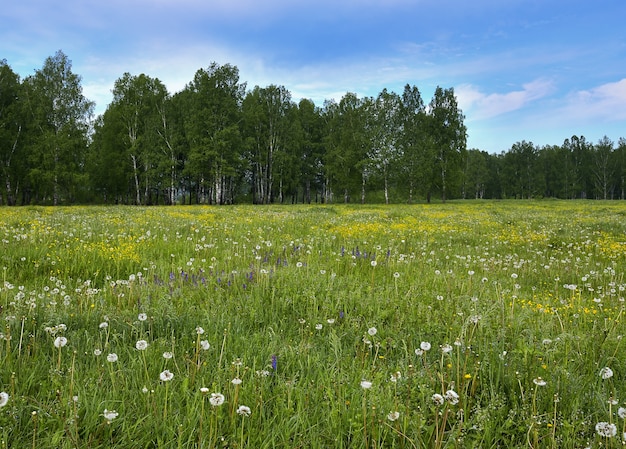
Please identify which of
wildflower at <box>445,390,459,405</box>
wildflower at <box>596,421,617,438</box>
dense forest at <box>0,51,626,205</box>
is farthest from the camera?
dense forest at <box>0,51,626,205</box>

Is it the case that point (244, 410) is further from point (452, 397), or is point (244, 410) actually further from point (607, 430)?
point (607, 430)

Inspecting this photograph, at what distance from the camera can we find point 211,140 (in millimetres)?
50250

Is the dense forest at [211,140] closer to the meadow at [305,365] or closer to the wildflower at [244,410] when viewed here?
the meadow at [305,365]

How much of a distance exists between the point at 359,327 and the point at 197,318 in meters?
1.62

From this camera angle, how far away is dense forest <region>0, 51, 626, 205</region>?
45312mm

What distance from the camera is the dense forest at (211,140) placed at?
45.3 m

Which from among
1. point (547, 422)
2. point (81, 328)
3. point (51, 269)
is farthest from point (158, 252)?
point (547, 422)

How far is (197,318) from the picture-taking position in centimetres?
355

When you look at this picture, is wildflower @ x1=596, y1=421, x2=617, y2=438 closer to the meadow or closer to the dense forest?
the meadow

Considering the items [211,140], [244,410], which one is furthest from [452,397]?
[211,140]

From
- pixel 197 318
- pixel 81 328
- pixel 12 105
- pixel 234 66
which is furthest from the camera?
pixel 234 66

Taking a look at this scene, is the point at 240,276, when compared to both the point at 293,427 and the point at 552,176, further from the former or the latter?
the point at 552,176

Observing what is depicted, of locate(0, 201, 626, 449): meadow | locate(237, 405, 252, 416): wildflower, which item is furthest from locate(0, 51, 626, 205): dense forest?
locate(237, 405, 252, 416): wildflower

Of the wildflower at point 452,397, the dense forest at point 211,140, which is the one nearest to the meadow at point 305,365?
the wildflower at point 452,397
